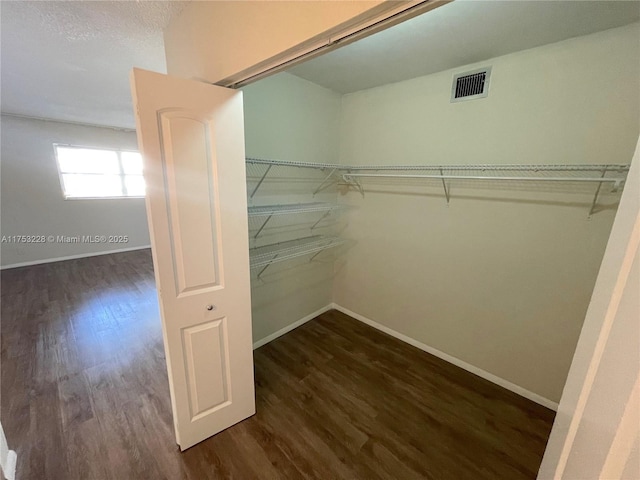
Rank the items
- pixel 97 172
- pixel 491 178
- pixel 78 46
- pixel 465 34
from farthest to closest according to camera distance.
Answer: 1. pixel 97 172
2. pixel 491 178
3. pixel 78 46
4. pixel 465 34

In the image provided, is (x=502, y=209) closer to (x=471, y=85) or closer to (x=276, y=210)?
(x=471, y=85)

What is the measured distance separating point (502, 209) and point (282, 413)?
2.12 meters

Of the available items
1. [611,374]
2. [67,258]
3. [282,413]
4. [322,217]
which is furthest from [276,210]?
[67,258]

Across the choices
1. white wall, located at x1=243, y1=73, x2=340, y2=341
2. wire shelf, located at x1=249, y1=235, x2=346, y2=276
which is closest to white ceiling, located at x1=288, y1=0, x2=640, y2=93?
white wall, located at x1=243, y1=73, x2=340, y2=341

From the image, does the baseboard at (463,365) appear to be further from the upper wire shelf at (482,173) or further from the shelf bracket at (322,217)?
the upper wire shelf at (482,173)

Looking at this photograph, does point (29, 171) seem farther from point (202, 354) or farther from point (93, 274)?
point (202, 354)

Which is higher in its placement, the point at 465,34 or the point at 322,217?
the point at 465,34

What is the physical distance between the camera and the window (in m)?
4.64

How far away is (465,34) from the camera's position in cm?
150

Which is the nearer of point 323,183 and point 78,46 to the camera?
point 78,46

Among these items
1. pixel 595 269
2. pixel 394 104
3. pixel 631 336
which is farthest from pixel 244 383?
pixel 394 104

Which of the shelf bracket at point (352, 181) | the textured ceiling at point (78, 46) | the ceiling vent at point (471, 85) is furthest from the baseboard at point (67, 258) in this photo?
the ceiling vent at point (471, 85)

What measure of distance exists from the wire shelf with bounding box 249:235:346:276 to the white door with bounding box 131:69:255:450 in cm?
55

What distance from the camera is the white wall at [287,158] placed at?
2.09 meters
